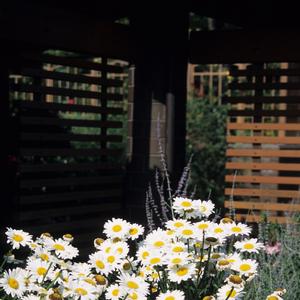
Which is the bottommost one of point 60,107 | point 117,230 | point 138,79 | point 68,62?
point 117,230

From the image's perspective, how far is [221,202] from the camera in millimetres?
9062

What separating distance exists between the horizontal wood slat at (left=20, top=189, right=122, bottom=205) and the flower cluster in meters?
2.85

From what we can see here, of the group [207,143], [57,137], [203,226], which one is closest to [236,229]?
[203,226]

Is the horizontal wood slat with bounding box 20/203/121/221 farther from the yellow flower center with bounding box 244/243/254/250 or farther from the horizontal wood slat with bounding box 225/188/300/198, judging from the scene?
the yellow flower center with bounding box 244/243/254/250

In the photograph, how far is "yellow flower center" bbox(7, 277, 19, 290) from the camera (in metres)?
2.20

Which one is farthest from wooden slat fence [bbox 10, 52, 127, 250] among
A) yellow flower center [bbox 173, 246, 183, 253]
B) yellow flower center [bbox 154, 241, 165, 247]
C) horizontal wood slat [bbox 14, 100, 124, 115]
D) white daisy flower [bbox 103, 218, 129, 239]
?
yellow flower center [bbox 173, 246, 183, 253]

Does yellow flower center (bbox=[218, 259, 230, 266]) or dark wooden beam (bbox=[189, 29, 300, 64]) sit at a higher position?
dark wooden beam (bbox=[189, 29, 300, 64])

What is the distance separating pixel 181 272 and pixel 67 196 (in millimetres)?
3500

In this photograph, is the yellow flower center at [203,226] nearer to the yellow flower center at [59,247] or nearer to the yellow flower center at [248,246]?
the yellow flower center at [248,246]

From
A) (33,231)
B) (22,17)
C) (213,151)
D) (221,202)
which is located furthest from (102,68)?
(213,151)

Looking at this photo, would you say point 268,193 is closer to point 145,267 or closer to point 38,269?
point 145,267

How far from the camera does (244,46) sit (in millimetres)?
5820

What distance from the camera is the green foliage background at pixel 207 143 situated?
9.89 meters

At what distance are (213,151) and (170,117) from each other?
14.8ft
